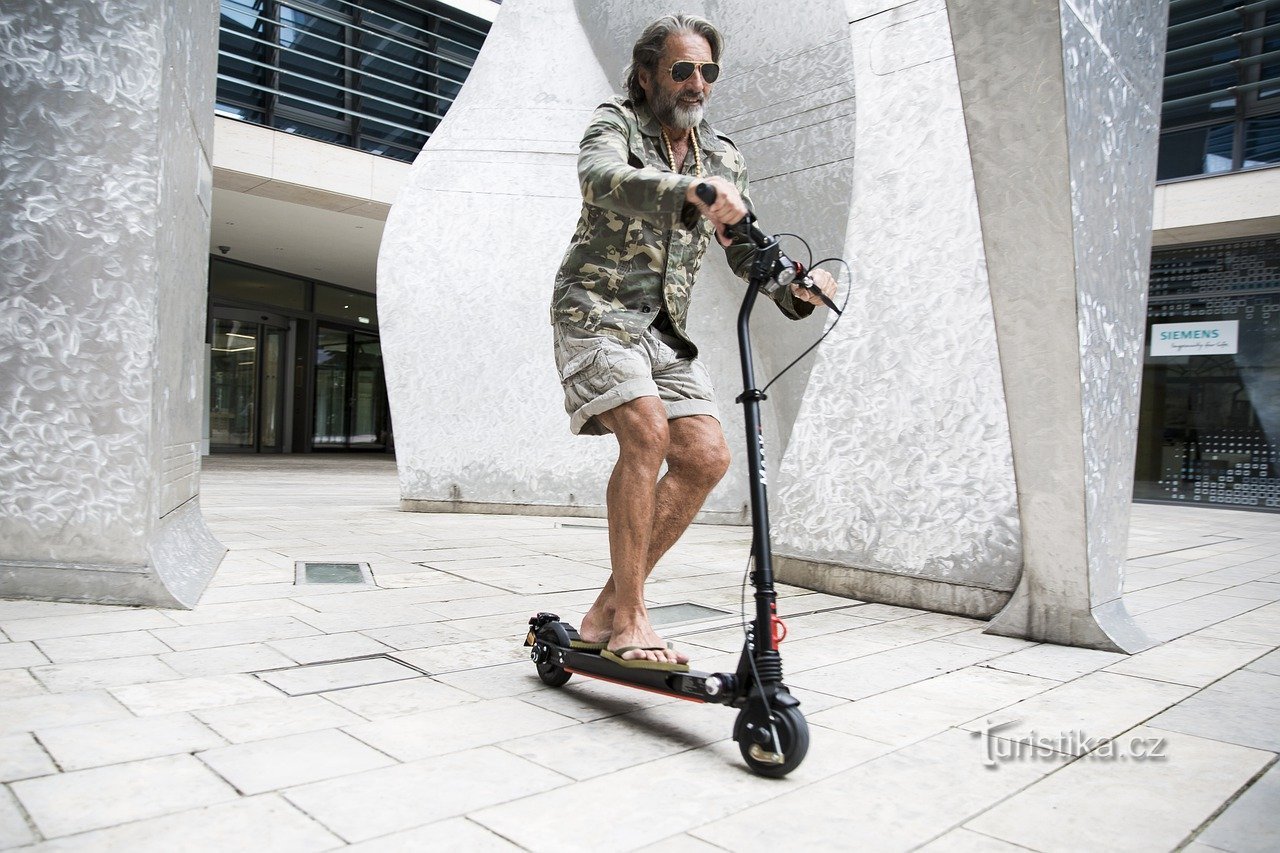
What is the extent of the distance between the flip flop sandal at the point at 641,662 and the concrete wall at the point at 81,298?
208 centimetres

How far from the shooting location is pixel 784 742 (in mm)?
2080

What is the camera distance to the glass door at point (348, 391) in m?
23.1

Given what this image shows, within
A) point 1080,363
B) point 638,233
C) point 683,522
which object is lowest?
point 683,522

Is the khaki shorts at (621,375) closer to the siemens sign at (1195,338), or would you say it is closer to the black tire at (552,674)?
the black tire at (552,674)

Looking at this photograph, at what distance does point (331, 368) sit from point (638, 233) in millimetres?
21840

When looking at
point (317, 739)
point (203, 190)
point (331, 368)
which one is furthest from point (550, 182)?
point (331, 368)

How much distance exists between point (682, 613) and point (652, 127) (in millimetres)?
2178

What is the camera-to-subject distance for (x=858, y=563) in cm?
471

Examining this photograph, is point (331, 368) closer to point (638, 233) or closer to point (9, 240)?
point (9, 240)

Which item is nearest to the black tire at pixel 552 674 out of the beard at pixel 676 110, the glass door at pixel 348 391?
the beard at pixel 676 110

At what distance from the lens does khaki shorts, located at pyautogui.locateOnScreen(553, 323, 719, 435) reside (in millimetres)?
2617

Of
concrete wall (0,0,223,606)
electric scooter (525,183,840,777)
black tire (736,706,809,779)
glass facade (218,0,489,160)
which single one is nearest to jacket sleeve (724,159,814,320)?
electric scooter (525,183,840,777)

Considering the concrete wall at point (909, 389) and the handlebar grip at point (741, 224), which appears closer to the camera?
the handlebar grip at point (741, 224)

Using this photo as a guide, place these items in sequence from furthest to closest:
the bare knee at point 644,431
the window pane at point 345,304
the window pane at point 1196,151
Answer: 1. the window pane at point 345,304
2. the window pane at point 1196,151
3. the bare knee at point 644,431
